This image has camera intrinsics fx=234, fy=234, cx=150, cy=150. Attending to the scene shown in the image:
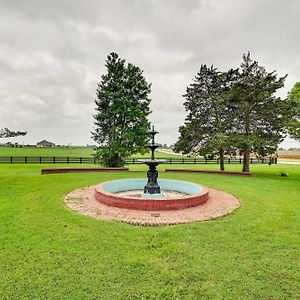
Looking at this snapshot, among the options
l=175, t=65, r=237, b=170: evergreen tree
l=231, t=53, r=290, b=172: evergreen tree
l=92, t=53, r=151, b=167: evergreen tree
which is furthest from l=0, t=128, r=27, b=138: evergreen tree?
l=231, t=53, r=290, b=172: evergreen tree

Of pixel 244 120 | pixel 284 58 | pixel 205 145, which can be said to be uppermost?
pixel 284 58

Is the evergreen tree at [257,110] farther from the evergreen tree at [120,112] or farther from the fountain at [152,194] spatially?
the fountain at [152,194]

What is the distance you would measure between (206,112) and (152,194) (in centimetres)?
1334

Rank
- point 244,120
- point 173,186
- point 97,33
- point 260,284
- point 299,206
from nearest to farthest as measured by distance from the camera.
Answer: point 260,284, point 299,206, point 173,186, point 97,33, point 244,120

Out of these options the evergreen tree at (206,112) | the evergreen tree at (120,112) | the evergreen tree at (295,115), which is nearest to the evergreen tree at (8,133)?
the evergreen tree at (120,112)

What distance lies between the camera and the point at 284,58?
17.3m

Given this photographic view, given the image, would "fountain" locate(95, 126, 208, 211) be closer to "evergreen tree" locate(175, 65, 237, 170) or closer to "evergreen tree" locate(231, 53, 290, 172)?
"evergreen tree" locate(231, 53, 290, 172)

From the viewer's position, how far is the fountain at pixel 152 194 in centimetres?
754

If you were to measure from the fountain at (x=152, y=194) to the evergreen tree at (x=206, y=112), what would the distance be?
8.93m

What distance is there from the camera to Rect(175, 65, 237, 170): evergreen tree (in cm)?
2005

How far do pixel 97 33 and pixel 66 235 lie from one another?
14.1 m

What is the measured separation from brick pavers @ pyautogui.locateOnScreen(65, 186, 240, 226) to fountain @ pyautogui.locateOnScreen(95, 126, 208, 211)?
0.60ft

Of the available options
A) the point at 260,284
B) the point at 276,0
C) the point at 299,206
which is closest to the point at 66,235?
the point at 260,284

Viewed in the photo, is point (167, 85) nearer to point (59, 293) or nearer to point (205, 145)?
point (205, 145)
